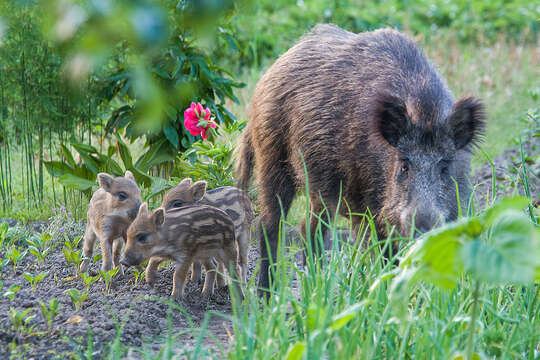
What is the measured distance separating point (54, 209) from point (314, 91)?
2.17 m

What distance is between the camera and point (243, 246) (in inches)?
157

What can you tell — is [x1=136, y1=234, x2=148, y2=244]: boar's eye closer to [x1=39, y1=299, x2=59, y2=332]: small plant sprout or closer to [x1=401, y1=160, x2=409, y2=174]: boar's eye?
[x1=39, y1=299, x2=59, y2=332]: small plant sprout

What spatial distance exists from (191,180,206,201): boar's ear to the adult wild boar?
0.58 meters

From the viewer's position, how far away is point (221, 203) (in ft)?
13.1

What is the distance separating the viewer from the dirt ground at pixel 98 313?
104 inches

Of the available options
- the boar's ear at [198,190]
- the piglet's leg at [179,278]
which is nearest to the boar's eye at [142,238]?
the piglet's leg at [179,278]

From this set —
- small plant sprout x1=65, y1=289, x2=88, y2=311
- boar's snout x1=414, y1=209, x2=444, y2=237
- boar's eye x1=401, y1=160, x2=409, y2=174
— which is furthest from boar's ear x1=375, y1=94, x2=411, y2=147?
small plant sprout x1=65, y1=289, x2=88, y2=311

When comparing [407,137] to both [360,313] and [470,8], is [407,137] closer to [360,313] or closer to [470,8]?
[360,313]

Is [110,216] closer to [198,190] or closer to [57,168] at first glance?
[198,190]

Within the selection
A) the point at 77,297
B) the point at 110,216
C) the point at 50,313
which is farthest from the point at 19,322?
the point at 110,216

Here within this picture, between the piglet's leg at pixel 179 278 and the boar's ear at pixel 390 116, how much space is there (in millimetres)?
1318

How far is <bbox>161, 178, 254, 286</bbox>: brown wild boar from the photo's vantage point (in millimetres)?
3916

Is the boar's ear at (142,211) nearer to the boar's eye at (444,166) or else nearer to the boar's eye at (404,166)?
the boar's eye at (404,166)

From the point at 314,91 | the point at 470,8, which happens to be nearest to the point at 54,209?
the point at 314,91
